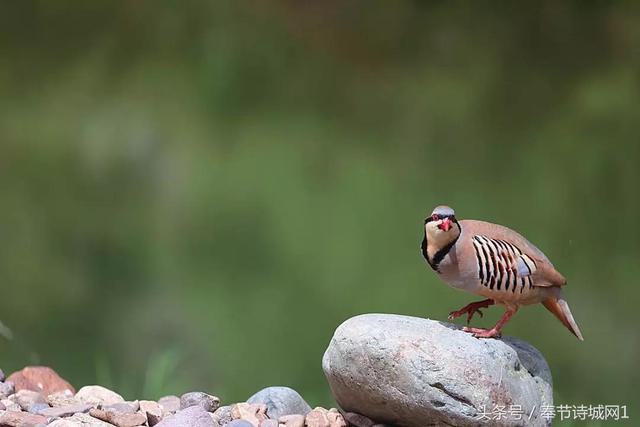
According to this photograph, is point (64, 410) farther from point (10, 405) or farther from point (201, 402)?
point (201, 402)

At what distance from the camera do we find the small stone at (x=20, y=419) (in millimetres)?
2600

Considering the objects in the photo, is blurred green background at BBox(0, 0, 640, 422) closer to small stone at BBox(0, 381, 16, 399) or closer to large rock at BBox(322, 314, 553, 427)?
small stone at BBox(0, 381, 16, 399)

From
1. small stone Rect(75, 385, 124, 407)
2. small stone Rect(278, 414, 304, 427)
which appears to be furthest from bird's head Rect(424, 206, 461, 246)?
small stone Rect(75, 385, 124, 407)

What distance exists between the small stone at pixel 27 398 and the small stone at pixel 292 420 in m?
0.82

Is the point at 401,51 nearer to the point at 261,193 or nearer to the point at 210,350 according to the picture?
the point at 261,193

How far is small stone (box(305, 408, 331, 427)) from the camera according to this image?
278 centimetres

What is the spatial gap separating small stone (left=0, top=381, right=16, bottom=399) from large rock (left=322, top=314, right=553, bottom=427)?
1.20 metres

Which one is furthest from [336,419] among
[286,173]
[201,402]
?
[286,173]

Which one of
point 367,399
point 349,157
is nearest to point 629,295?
point 349,157

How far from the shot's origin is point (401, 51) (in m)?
3.80

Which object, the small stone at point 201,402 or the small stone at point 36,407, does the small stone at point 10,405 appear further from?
the small stone at point 201,402

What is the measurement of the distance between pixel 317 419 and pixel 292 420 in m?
0.08

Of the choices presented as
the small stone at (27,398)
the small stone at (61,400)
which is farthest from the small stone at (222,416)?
the small stone at (27,398)

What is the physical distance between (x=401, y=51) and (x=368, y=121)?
1.12ft
